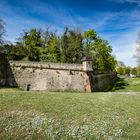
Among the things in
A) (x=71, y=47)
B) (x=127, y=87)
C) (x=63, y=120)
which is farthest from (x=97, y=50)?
(x=63, y=120)

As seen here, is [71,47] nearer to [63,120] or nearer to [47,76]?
[47,76]

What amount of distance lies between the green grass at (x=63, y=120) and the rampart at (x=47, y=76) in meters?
17.0

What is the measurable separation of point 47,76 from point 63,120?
22233 millimetres

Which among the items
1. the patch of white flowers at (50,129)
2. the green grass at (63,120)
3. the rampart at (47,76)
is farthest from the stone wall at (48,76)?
the patch of white flowers at (50,129)

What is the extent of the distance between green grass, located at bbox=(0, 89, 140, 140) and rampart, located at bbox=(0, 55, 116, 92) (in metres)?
17.0

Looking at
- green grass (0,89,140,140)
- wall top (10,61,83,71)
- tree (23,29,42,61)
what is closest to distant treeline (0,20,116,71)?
tree (23,29,42,61)

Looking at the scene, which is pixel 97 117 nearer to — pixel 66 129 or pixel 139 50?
pixel 66 129

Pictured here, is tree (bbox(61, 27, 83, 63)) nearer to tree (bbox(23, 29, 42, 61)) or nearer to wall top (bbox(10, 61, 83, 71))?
tree (bbox(23, 29, 42, 61))

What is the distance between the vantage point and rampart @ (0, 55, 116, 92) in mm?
36500

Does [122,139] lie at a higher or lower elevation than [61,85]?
lower

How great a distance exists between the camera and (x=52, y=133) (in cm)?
1311

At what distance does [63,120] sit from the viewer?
15.0 m

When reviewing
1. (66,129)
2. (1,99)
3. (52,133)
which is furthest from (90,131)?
(1,99)

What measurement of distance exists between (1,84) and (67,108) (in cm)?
2046
